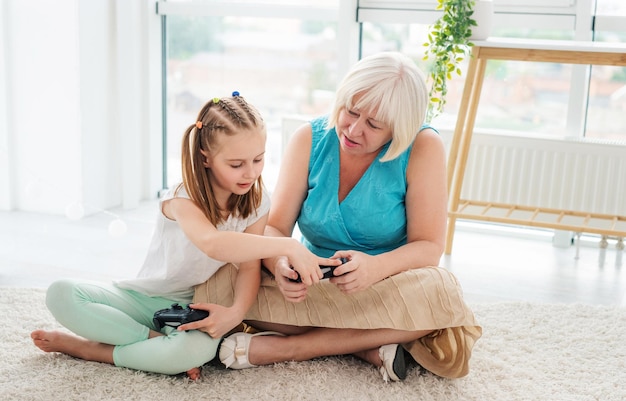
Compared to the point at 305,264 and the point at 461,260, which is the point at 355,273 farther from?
the point at 461,260

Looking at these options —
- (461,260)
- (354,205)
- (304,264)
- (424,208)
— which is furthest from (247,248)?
(461,260)

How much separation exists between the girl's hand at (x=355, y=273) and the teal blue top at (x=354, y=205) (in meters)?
0.15

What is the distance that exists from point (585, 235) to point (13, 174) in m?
2.33

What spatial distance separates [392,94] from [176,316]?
0.68 meters

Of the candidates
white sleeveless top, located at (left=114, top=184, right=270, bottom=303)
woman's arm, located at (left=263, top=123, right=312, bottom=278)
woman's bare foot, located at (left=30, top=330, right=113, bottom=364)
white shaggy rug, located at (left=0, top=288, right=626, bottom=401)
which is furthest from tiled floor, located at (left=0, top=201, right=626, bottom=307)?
woman's arm, located at (left=263, top=123, right=312, bottom=278)

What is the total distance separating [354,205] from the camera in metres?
1.93

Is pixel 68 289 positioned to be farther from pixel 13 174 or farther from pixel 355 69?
pixel 13 174

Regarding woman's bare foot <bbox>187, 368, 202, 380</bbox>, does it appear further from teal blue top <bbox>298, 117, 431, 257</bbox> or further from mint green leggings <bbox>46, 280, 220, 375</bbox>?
teal blue top <bbox>298, 117, 431, 257</bbox>

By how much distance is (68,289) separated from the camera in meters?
1.82

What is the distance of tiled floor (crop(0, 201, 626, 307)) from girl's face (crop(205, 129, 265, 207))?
3.09 ft

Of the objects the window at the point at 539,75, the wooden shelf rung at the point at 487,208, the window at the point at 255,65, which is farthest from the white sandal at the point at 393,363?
the window at the point at 255,65

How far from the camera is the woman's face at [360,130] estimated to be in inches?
71.6

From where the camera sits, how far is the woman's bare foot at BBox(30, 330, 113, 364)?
1.85 meters

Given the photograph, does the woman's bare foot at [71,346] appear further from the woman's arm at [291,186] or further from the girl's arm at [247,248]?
the woman's arm at [291,186]
